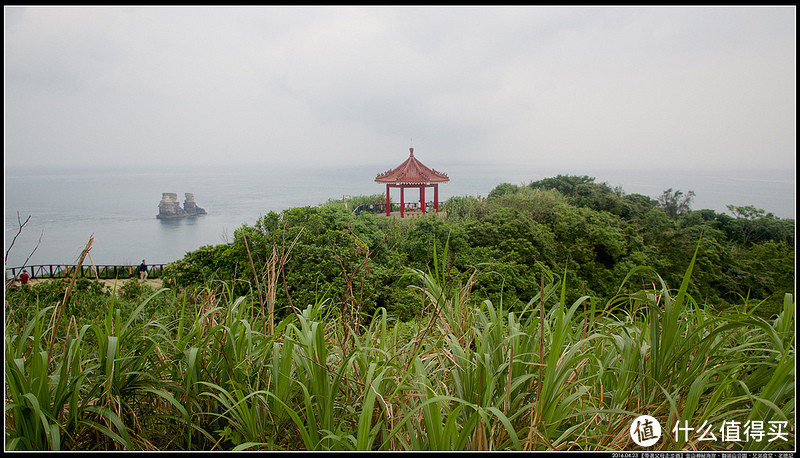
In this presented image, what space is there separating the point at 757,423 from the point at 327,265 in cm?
404

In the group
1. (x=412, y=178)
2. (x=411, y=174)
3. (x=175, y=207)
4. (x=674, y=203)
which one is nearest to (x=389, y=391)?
(x=175, y=207)

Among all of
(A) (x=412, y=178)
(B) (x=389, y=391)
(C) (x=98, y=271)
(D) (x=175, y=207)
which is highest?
(A) (x=412, y=178)

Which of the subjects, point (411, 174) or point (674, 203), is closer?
point (674, 203)

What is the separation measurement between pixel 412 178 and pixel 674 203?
561 centimetres

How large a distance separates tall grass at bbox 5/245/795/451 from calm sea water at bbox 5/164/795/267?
0.55 metres

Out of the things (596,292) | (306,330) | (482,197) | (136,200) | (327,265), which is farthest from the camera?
(482,197)

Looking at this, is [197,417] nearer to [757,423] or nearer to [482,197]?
[757,423]

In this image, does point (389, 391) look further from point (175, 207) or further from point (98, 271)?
point (175, 207)

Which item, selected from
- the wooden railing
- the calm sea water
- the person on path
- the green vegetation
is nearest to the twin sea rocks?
the calm sea water

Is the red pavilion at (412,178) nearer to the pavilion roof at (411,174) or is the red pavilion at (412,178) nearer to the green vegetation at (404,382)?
the pavilion roof at (411,174)

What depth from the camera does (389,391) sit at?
1.01 meters

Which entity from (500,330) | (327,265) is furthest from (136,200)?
(500,330)

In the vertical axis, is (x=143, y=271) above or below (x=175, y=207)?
below

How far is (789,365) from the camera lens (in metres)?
0.85
